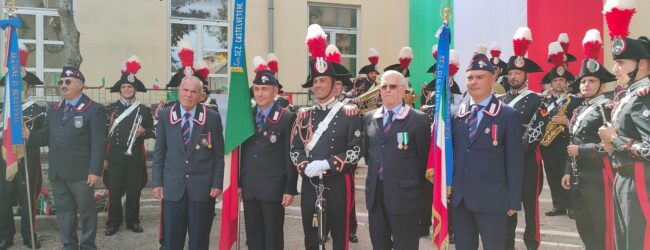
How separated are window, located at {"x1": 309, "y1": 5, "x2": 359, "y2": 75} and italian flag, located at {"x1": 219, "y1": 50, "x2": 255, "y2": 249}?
8.52m

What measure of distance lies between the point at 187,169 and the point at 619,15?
3749mm

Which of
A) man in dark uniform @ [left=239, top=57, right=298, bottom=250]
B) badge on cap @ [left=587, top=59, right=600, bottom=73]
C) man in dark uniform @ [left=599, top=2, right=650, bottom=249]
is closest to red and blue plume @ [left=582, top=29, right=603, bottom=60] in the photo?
badge on cap @ [left=587, top=59, right=600, bottom=73]

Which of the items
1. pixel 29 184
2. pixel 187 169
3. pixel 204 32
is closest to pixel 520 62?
pixel 187 169

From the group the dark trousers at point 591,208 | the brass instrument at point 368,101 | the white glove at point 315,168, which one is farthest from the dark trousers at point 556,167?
the white glove at point 315,168

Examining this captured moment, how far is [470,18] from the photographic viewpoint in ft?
35.2

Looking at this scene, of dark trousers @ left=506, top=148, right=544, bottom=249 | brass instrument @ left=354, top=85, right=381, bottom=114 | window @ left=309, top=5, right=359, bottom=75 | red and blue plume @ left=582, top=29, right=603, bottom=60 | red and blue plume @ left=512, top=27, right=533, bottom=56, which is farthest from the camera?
window @ left=309, top=5, right=359, bottom=75

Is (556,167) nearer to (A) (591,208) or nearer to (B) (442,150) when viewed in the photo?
(A) (591,208)

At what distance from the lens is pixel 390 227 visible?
4.59m

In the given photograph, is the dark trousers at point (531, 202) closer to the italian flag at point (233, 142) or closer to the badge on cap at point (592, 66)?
the badge on cap at point (592, 66)

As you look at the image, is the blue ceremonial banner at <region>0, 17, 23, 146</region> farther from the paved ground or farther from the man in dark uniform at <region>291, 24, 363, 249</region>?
the man in dark uniform at <region>291, 24, 363, 249</region>

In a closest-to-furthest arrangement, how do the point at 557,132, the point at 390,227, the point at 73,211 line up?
1. the point at 390,227
2. the point at 73,211
3. the point at 557,132

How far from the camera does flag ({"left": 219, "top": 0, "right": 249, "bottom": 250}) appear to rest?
15.5 feet

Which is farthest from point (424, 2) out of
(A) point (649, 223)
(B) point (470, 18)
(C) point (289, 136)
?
(A) point (649, 223)

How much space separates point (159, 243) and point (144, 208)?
2.16 metres
